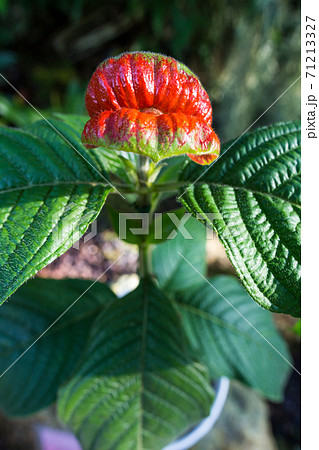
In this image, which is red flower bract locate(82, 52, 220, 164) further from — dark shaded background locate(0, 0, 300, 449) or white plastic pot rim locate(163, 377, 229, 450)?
dark shaded background locate(0, 0, 300, 449)

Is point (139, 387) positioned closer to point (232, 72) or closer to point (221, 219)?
point (221, 219)

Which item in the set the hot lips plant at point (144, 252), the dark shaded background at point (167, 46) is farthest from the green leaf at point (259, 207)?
the dark shaded background at point (167, 46)

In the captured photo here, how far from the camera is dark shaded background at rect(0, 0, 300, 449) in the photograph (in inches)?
67.5

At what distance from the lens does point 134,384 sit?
0.57 metres

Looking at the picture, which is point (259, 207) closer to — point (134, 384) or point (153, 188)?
point (153, 188)

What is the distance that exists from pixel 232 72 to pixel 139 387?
5.50 ft

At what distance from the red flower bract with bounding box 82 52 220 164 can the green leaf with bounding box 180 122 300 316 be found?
0.21 ft

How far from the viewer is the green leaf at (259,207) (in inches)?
14.5

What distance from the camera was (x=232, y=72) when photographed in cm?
186

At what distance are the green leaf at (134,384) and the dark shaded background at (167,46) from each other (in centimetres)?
136

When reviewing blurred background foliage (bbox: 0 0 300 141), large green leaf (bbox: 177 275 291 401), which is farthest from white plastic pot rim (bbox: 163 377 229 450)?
blurred background foliage (bbox: 0 0 300 141)

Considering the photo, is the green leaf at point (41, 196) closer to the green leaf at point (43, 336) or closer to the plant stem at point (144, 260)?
the plant stem at point (144, 260)
